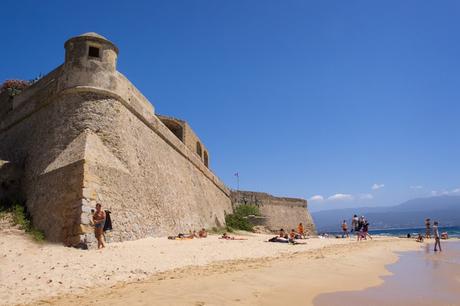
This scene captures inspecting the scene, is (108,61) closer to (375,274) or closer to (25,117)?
(25,117)

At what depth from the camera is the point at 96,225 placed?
10039 mm

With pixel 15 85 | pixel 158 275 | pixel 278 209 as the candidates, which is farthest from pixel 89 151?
pixel 278 209

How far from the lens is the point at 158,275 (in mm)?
7707

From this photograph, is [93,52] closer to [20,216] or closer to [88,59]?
[88,59]

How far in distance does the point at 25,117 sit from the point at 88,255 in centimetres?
978

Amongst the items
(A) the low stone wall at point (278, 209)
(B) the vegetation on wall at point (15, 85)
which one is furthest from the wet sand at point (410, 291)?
(A) the low stone wall at point (278, 209)

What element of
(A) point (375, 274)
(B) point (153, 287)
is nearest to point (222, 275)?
(B) point (153, 287)

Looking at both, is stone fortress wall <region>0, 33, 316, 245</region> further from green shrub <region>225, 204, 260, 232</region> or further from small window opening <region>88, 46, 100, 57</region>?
green shrub <region>225, 204, 260, 232</region>

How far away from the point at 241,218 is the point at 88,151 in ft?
62.2

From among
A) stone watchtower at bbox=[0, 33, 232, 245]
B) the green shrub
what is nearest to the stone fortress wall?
stone watchtower at bbox=[0, 33, 232, 245]

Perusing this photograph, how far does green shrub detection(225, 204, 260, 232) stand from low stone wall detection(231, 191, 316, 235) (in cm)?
220

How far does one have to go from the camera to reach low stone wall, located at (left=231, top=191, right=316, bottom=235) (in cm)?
3488

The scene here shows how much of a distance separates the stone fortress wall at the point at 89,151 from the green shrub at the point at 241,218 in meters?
9.69

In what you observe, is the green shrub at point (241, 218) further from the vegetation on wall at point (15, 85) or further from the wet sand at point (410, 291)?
the wet sand at point (410, 291)
